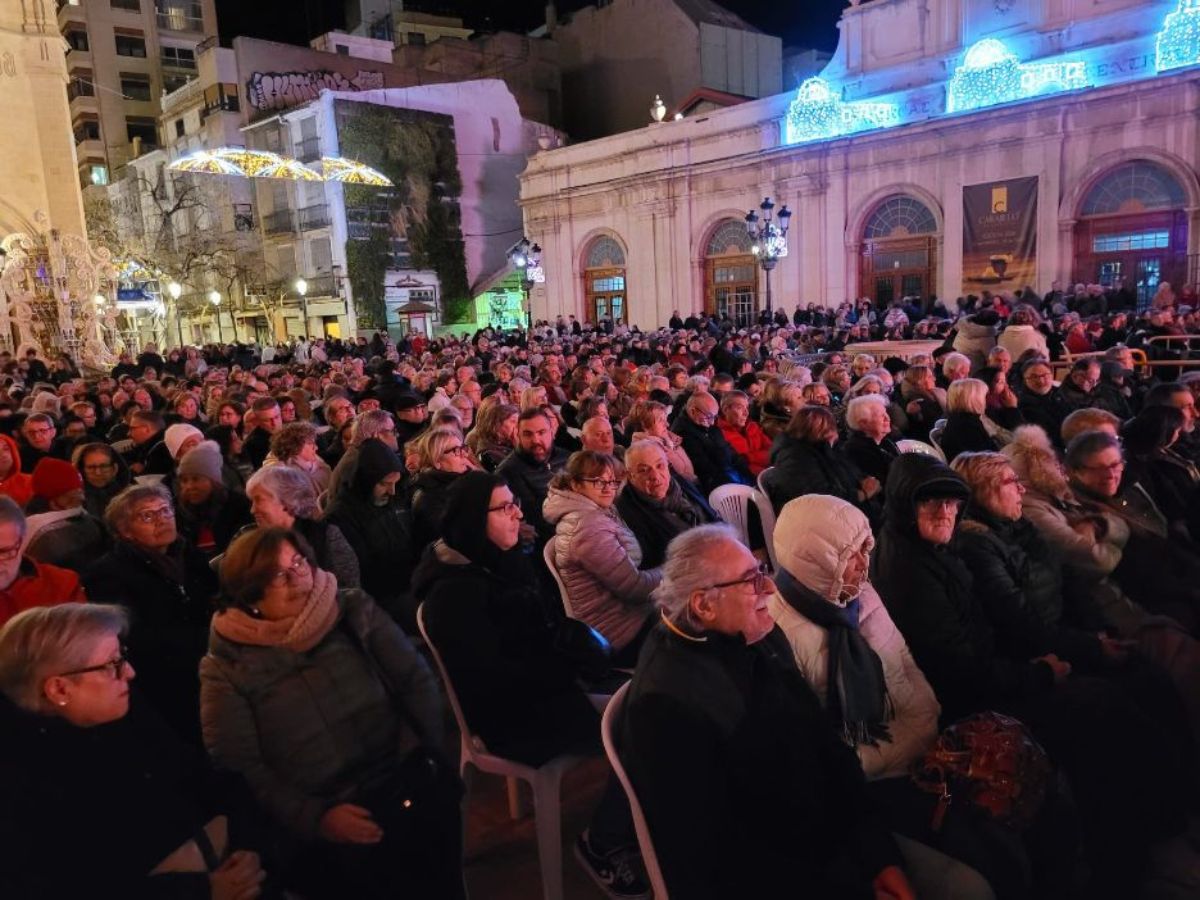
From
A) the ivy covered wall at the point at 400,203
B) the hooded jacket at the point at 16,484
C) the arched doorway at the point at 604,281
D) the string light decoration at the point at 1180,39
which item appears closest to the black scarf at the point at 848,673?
the hooded jacket at the point at 16,484

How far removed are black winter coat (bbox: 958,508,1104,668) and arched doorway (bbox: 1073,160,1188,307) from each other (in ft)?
55.4

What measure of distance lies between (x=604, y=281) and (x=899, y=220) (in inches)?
396

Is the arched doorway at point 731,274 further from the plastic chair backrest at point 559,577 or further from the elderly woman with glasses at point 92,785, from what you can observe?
the elderly woman with glasses at point 92,785

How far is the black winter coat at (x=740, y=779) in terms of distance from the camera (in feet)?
5.88

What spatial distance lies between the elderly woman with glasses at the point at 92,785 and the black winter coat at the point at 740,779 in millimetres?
1051

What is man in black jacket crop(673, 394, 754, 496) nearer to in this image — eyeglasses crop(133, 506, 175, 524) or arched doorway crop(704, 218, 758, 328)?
eyeglasses crop(133, 506, 175, 524)

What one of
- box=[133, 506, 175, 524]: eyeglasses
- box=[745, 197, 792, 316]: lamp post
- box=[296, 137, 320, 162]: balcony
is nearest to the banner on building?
box=[745, 197, 792, 316]: lamp post

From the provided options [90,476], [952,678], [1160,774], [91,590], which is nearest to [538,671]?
[952,678]

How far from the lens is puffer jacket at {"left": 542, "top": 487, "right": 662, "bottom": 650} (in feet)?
10.5

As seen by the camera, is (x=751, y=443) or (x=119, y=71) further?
(x=119, y=71)

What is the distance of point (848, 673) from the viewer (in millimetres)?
2299

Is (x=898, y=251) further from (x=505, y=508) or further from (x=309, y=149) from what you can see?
(x=505, y=508)

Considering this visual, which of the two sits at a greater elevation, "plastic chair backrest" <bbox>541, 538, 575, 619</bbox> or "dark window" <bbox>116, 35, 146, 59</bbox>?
"dark window" <bbox>116, 35, 146, 59</bbox>

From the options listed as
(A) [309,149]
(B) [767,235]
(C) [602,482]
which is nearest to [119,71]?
(A) [309,149]
